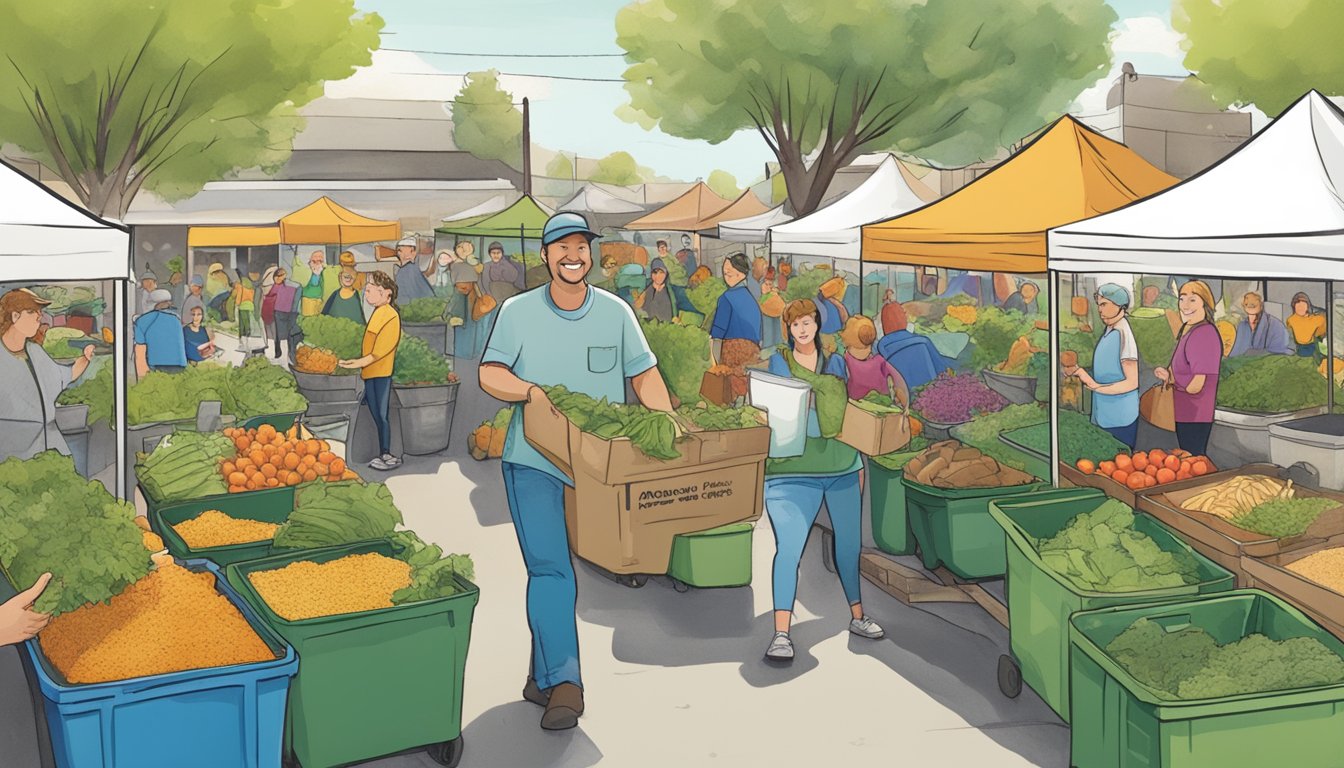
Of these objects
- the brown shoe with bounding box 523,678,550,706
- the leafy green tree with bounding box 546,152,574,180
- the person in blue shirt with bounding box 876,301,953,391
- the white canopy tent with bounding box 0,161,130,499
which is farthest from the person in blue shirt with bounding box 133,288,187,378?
the leafy green tree with bounding box 546,152,574,180

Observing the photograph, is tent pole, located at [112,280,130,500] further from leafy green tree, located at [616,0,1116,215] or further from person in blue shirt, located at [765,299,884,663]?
leafy green tree, located at [616,0,1116,215]

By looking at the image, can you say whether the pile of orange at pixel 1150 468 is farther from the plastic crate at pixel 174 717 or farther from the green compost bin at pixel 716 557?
the plastic crate at pixel 174 717

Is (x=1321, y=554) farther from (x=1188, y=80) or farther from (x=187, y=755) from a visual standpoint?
(x=1188, y=80)

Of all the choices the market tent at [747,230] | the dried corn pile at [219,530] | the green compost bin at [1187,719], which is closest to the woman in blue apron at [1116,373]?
the green compost bin at [1187,719]

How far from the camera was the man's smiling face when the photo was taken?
5.11 m

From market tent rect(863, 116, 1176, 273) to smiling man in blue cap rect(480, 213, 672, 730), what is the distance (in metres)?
3.12

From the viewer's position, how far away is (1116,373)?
318 inches

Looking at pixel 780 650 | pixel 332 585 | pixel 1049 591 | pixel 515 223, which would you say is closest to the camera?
pixel 332 585

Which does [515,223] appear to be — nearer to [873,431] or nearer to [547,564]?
[873,431]

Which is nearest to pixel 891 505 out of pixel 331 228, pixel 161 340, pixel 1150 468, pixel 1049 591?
pixel 1150 468

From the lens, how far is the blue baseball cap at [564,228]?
5074 millimetres

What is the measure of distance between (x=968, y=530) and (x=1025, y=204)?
235 cm

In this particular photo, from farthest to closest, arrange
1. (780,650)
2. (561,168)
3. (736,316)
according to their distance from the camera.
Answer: (561,168) < (736,316) < (780,650)

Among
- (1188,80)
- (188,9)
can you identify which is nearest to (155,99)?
(188,9)
